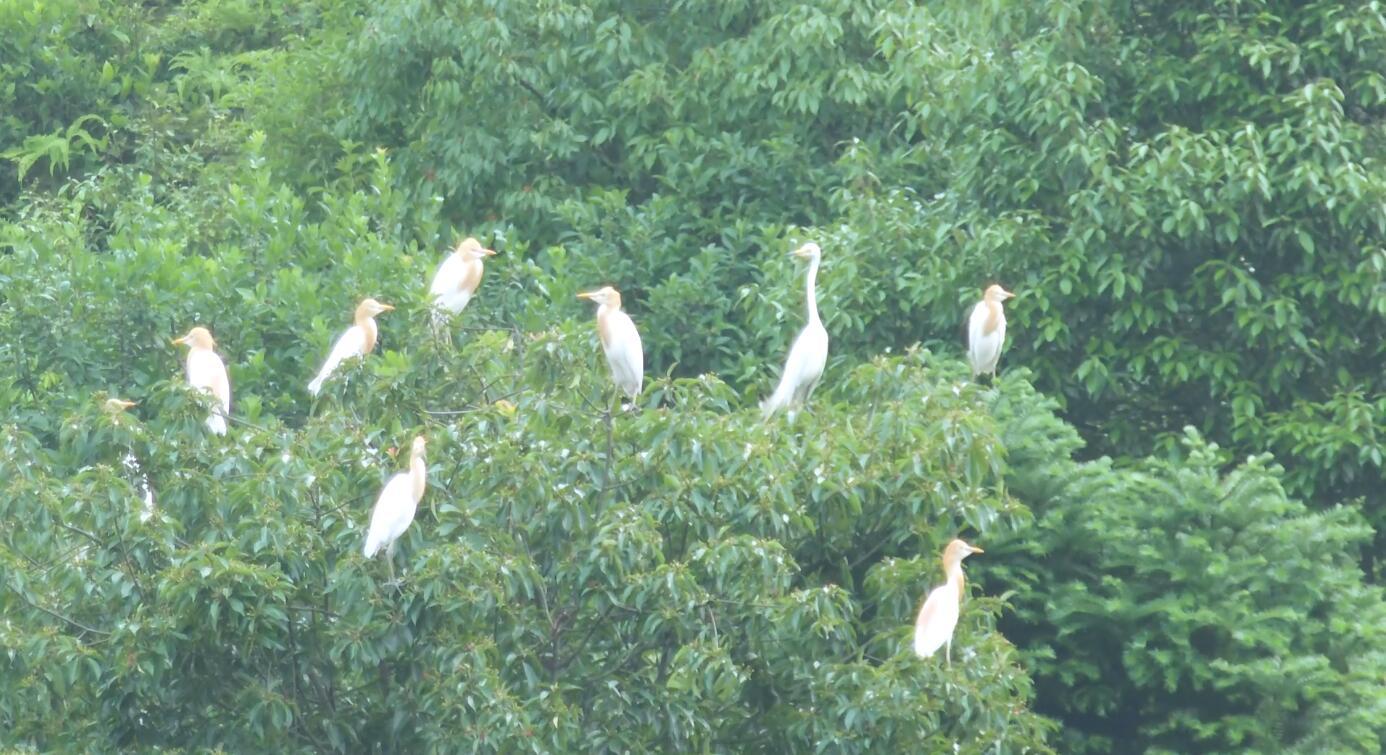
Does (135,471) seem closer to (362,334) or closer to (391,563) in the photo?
(391,563)

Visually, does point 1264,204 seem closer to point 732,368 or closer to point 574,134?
point 732,368

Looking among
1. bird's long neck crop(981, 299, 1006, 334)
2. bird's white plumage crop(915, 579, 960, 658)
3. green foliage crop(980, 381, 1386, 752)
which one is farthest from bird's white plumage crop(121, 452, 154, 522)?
bird's long neck crop(981, 299, 1006, 334)

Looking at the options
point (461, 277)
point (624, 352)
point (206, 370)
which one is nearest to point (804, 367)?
point (624, 352)

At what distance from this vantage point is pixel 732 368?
→ 11062mm

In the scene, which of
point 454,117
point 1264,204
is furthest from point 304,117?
point 1264,204

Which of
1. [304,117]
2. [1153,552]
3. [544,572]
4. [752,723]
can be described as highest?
[544,572]

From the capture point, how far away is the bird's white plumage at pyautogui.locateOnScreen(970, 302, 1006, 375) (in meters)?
9.08

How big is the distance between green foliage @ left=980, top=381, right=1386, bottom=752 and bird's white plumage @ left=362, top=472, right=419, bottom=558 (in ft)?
10.8

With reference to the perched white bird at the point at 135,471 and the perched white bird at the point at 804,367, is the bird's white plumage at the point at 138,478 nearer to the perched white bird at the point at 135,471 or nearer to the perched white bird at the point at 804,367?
the perched white bird at the point at 135,471

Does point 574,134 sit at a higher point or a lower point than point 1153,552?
lower

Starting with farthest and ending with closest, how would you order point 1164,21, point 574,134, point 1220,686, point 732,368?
point 574,134 → point 732,368 → point 1164,21 → point 1220,686

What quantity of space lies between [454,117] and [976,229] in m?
4.02

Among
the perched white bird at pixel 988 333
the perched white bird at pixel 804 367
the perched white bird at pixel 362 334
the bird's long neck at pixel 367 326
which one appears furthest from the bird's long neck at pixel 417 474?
the perched white bird at pixel 988 333

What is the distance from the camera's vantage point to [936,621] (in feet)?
21.3
